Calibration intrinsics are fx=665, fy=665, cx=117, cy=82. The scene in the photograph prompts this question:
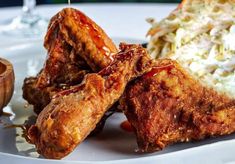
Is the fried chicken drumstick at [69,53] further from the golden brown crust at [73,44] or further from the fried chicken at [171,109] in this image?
the fried chicken at [171,109]

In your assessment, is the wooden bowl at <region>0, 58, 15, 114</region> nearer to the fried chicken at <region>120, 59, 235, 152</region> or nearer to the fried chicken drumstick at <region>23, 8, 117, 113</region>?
the fried chicken drumstick at <region>23, 8, 117, 113</region>

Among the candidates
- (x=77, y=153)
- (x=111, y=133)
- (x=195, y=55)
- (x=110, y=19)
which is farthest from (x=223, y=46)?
(x=110, y=19)

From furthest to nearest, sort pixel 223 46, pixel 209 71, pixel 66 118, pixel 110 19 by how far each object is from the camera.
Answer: pixel 110 19
pixel 223 46
pixel 209 71
pixel 66 118

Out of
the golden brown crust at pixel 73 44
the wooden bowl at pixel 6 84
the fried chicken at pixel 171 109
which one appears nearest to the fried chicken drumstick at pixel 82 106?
the fried chicken at pixel 171 109

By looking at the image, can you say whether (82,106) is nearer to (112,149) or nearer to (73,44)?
(112,149)

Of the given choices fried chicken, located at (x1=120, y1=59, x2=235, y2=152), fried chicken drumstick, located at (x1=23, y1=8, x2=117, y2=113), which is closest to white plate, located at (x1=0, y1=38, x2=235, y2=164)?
fried chicken, located at (x1=120, y1=59, x2=235, y2=152)

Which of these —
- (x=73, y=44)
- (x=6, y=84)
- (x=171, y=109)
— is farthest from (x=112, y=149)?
(x=6, y=84)

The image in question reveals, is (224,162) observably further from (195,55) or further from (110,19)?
(110,19)
